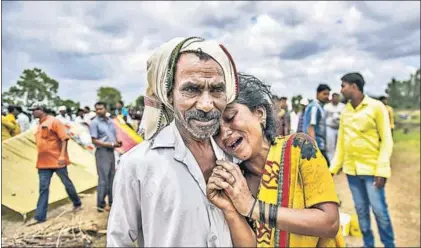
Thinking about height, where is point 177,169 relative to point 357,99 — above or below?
below

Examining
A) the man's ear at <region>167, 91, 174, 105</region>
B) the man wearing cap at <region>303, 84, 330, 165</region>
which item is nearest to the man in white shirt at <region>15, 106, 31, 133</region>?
the man wearing cap at <region>303, 84, 330, 165</region>

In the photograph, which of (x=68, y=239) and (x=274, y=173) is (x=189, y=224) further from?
(x=68, y=239)

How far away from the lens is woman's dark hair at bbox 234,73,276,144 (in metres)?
1.08

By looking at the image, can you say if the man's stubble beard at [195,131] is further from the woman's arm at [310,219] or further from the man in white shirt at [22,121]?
the man in white shirt at [22,121]

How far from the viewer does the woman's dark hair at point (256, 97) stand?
3.55 ft

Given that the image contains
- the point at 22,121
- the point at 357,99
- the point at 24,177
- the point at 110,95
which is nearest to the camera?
the point at 357,99

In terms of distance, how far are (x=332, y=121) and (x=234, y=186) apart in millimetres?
5293

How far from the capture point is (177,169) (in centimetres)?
91

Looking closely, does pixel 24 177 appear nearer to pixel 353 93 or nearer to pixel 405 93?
pixel 353 93

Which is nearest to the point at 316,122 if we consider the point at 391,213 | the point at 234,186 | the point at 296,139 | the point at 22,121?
the point at 391,213

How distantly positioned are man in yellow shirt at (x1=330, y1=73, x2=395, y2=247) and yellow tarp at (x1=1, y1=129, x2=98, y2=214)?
3.95m

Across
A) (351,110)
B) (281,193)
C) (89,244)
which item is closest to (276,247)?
(281,193)

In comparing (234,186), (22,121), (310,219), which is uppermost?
(22,121)

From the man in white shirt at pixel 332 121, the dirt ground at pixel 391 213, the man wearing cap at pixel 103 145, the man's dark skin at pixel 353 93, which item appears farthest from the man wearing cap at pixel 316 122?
the man wearing cap at pixel 103 145
